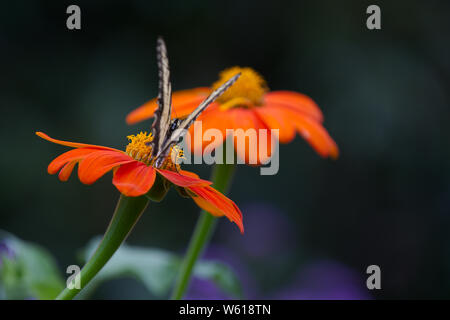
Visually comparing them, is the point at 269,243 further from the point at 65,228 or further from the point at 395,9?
the point at 395,9

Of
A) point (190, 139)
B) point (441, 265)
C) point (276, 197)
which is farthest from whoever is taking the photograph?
point (276, 197)

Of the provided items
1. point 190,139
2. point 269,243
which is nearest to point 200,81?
point 269,243

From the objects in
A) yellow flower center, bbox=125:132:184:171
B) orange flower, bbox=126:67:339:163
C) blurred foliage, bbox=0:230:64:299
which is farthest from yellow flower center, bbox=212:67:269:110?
blurred foliage, bbox=0:230:64:299

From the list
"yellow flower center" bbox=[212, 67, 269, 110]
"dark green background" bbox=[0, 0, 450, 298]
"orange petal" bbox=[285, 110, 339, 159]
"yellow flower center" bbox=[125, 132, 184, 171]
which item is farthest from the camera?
"dark green background" bbox=[0, 0, 450, 298]

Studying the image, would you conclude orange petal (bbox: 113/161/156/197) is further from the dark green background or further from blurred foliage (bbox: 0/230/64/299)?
the dark green background

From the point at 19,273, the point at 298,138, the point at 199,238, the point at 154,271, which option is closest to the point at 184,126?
the point at 199,238

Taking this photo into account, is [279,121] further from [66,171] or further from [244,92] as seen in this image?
[66,171]

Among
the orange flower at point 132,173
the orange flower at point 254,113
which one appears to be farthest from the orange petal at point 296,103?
the orange flower at point 132,173

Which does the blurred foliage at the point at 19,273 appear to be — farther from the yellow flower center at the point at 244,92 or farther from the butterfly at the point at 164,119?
the yellow flower center at the point at 244,92
